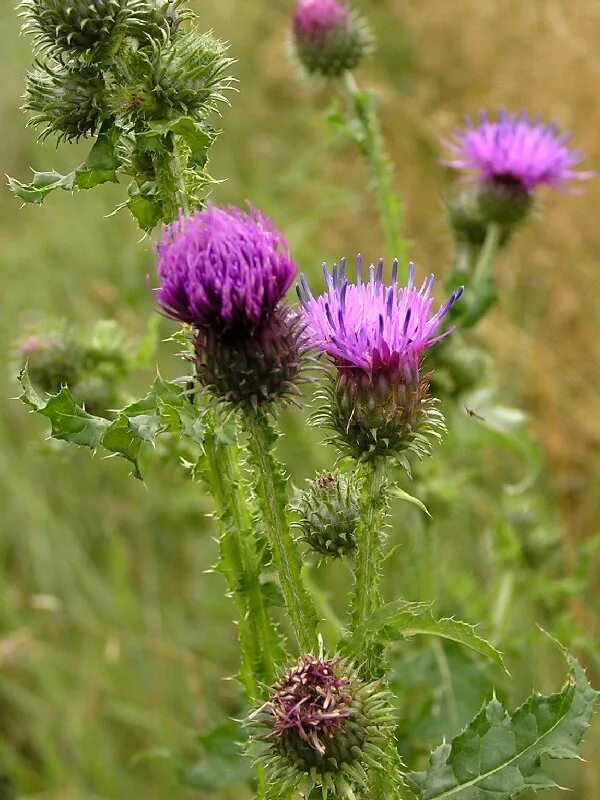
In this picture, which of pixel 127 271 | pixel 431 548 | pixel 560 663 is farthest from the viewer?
pixel 127 271

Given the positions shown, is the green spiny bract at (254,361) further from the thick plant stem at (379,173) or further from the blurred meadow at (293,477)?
the thick plant stem at (379,173)

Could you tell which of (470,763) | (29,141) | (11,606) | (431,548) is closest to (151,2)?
(470,763)

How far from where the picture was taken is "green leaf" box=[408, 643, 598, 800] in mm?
2176

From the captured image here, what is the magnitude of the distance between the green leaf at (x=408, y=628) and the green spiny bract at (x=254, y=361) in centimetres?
57

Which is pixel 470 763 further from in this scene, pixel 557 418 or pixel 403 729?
pixel 557 418

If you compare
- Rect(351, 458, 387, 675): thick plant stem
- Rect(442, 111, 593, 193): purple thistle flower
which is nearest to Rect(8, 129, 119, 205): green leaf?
Rect(351, 458, 387, 675): thick plant stem

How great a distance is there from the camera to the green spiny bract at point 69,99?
2.27 m

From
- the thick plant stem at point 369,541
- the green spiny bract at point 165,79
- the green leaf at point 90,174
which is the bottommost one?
the thick plant stem at point 369,541

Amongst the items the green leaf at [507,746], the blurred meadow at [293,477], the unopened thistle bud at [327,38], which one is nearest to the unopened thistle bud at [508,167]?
the blurred meadow at [293,477]

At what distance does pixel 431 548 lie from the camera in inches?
155

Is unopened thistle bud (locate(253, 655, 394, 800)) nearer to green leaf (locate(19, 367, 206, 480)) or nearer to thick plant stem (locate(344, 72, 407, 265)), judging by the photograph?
green leaf (locate(19, 367, 206, 480))

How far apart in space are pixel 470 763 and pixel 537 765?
16 centimetres

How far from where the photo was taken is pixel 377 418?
2.17m

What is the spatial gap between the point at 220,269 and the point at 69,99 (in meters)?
0.69
